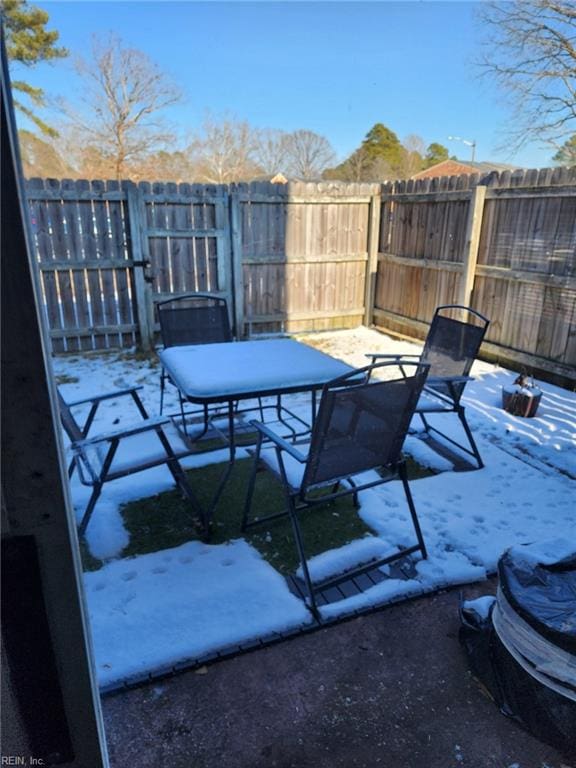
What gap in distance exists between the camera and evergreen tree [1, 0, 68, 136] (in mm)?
12531

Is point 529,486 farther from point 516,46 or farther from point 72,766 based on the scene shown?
point 516,46

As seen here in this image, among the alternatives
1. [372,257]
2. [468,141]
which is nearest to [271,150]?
[468,141]

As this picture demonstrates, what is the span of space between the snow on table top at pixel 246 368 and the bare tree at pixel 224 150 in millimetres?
22541

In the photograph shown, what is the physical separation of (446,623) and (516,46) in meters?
10.7

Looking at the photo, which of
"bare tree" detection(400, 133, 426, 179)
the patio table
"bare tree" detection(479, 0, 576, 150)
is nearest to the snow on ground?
the patio table

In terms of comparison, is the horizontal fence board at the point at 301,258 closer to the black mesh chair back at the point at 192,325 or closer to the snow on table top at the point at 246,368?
the black mesh chair back at the point at 192,325

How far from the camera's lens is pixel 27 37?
43.1ft

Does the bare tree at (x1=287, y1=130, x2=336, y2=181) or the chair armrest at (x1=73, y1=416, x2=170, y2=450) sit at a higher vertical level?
the bare tree at (x1=287, y1=130, x2=336, y2=181)

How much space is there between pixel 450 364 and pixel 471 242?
90.9 inches

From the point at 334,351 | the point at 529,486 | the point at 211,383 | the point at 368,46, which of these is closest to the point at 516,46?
the point at 368,46

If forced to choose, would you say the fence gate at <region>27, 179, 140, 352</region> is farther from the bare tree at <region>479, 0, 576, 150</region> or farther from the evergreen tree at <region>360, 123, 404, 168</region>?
the evergreen tree at <region>360, 123, 404, 168</region>

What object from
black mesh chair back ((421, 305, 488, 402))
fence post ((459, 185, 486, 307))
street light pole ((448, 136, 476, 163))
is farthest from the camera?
street light pole ((448, 136, 476, 163))

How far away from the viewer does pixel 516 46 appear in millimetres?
8984

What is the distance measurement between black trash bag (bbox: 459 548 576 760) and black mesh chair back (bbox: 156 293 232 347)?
8.62ft
